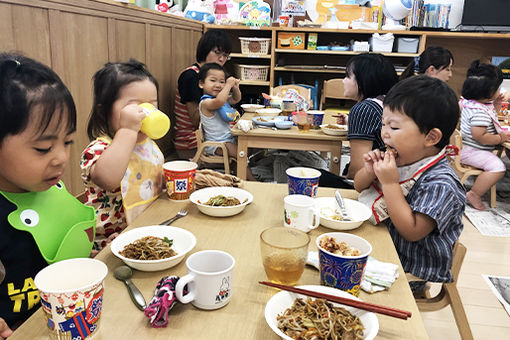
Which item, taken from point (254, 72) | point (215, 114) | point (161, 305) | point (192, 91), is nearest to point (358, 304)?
point (161, 305)

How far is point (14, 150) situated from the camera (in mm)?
833

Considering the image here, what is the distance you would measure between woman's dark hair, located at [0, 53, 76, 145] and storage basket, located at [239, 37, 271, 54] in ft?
14.2

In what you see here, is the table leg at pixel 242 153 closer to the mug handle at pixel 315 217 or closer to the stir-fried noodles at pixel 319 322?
the mug handle at pixel 315 217

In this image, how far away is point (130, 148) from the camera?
47.3 inches

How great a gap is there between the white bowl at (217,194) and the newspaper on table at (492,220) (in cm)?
233

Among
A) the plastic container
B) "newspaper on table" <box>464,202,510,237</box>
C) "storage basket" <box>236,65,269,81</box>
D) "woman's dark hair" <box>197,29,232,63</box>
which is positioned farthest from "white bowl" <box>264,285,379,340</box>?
the plastic container

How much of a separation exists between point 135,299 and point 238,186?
2.24 feet

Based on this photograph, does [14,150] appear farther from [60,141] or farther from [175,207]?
[175,207]

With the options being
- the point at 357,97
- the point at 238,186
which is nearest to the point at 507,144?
the point at 357,97

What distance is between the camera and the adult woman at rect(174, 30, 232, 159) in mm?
3529

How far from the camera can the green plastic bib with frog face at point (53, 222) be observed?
0.93m

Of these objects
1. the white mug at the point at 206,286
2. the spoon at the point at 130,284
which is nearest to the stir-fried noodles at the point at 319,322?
the white mug at the point at 206,286

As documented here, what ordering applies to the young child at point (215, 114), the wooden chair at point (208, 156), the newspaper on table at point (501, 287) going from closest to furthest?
the newspaper on table at point (501, 287) → the wooden chair at point (208, 156) → the young child at point (215, 114)

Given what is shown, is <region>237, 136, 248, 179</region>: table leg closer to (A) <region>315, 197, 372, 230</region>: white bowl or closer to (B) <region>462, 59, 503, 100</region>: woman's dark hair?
(A) <region>315, 197, 372, 230</region>: white bowl
